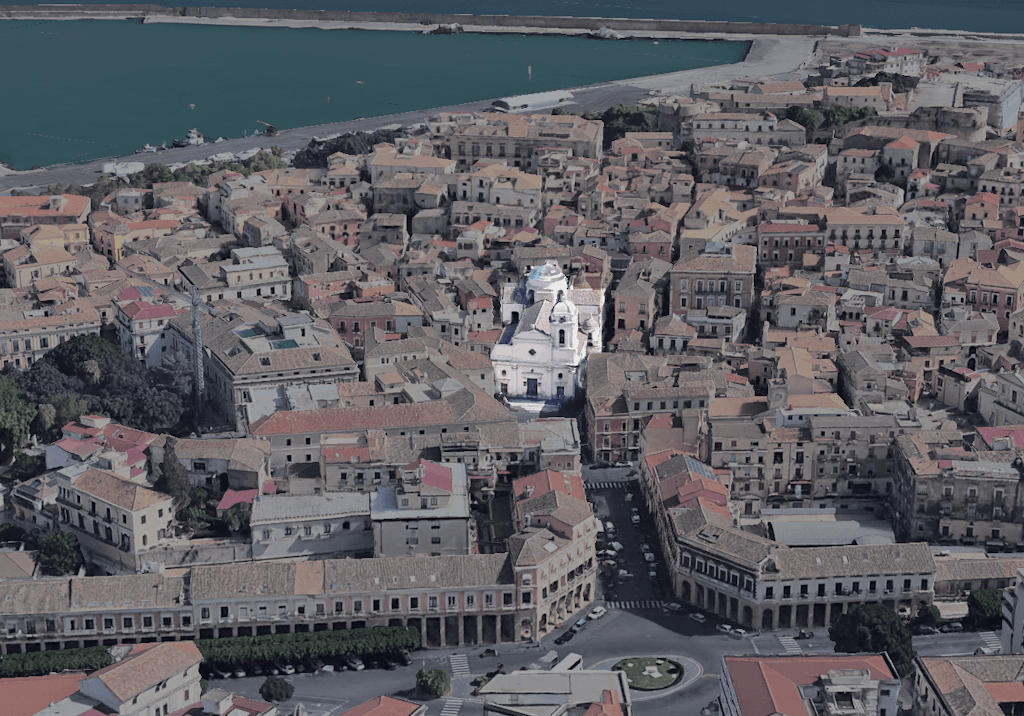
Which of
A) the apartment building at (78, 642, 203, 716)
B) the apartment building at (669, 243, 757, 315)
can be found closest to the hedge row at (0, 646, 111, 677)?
the apartment building at (78, 642, 203, 716)

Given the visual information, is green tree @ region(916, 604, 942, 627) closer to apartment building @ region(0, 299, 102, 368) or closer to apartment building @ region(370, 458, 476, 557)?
apartment building @ region(370, 458, 476, 557)

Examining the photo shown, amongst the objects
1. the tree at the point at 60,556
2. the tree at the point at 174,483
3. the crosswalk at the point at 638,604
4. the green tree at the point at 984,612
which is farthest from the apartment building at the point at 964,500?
the tree at the point at 60,556

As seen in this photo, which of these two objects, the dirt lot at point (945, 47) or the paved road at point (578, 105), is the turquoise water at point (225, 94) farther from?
the dirt lot at point (945, 47)

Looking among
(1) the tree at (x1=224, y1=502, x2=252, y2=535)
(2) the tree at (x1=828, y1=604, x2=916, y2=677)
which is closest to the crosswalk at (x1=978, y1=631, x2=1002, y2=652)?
(2) the tree at (x1=828, y1=604, x2=916, y2=677)

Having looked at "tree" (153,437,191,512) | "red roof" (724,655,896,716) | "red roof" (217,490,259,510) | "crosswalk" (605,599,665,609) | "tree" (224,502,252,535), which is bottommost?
"crosswalk" (605,599,665,609)

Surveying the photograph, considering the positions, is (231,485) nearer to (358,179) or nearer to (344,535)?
(344,535)

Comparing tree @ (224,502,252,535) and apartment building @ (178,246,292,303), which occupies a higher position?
apartment building @ (178,246,292,303)

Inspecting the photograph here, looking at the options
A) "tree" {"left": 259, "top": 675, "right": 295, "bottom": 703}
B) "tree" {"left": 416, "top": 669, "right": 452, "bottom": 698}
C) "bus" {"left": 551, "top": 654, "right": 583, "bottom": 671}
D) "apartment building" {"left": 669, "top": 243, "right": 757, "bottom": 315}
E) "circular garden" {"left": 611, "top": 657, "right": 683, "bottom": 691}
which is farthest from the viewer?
"apartment building" {"left": 669, "top": 243, "right": 757, "bottom": 315}

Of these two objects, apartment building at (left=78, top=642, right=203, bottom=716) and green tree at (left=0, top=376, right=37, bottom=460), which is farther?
green tree at (left=0, top=376, right=37, bottom=460)

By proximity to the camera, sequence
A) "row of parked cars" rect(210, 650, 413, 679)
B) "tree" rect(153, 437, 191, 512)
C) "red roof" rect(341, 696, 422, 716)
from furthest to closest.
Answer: "tree" rect(153, 437, 191, 512) → "row of parked cars" rect(210, 650, 413, 679) → "red roof" rect(341, 696, 422, 716)
